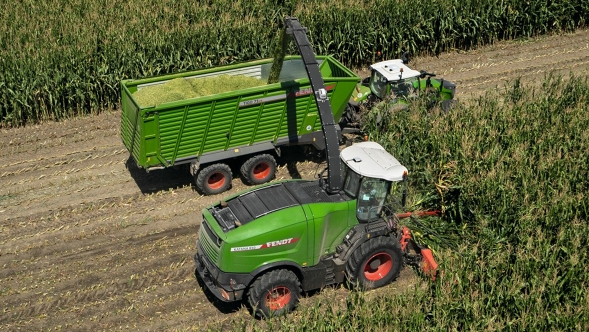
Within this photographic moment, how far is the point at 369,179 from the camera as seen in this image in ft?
43.3

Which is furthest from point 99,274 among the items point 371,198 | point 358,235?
point 371,198

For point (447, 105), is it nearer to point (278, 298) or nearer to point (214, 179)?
point (214, 179)

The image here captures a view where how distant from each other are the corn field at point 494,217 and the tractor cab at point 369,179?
152 cm

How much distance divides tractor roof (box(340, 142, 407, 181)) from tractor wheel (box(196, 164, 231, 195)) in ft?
12.9

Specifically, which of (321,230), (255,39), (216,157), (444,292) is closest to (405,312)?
(444,292)

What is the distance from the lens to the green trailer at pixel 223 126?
52.7ft

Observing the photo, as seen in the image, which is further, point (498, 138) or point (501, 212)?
point (498, 138)

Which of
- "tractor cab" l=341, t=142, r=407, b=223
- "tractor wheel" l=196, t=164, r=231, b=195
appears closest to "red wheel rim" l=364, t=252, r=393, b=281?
"tractor cab" l=341, t=142, r=407, b=223

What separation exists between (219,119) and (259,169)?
67.4 inches

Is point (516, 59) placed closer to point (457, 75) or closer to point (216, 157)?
point (457, 75)

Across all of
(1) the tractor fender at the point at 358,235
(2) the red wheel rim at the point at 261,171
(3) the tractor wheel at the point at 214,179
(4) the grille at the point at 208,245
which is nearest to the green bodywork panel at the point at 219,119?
(3) the tractor wheel at the point at 214,179

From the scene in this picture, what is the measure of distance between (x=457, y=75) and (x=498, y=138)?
6130 mm

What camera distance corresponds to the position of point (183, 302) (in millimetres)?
A: 13922

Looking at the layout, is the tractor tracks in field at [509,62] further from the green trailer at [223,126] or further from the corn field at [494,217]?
the green trailer at [223,126]
